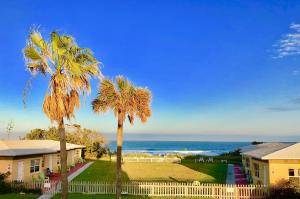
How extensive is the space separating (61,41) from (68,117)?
11.3 feet

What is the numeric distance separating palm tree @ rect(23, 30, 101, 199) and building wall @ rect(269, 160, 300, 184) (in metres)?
13.9

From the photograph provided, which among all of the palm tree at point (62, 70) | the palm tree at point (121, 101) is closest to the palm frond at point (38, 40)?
the palm tree at point (62, 70)

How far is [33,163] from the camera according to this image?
31.8 metres

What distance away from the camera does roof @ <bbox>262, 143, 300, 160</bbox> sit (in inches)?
904

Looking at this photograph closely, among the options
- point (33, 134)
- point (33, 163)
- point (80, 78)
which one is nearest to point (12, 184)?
point (33, 163)

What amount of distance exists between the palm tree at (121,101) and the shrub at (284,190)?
9.74 m

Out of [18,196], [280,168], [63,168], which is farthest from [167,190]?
[63,168]

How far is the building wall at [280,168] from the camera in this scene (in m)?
23.3

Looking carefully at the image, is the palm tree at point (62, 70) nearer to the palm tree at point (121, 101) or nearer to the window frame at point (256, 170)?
the palm tree at point (121, 101)

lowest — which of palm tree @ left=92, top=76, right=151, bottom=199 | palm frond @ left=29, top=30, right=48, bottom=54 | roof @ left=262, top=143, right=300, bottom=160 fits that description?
roof @ left=262, top=143, right=300, bottom=160

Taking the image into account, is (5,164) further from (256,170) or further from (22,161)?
(256,170)

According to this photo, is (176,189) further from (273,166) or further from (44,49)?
(44,49)

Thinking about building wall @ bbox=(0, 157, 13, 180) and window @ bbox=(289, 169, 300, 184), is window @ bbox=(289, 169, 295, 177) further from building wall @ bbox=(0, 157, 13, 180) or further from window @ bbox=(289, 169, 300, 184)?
building wall @ bbox=(0, 157, 13, 180)

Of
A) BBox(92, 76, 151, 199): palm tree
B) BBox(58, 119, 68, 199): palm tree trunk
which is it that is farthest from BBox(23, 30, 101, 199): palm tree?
BBox(92, 76, 151, 199): palm tree
